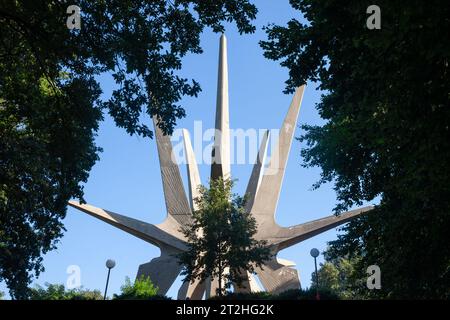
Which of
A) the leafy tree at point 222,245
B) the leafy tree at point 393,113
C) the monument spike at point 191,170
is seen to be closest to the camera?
the leafy tree at point 393,113

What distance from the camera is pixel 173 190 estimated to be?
3572 cm

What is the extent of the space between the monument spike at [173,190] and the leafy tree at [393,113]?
70.3ft

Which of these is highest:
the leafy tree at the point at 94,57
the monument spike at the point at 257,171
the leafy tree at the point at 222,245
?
the monument spike at the point at 257,171

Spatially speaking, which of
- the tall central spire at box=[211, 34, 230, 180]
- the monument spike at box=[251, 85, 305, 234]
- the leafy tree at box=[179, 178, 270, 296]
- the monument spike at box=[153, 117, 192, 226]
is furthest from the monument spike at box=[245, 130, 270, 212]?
the leafy tree at box=[179, 178, 270, 296]

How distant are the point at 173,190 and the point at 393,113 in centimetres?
2988

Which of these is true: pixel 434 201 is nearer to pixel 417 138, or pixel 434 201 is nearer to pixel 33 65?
pixel 417 138

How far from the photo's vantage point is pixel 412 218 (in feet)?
30.3

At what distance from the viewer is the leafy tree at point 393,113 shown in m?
6.48

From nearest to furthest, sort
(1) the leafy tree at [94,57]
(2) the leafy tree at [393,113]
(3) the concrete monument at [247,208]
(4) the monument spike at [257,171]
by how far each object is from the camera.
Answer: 1. (2) the leafy tree at [393,113]
2. (1) the leafy tree at [94,57]
3. (3) the concrete monument at [247,208]
4. (4) the monument spike at [257,171]

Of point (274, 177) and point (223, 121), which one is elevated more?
point (223, 121)

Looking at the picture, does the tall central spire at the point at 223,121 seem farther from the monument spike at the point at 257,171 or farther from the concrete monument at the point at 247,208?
the monument spike at the point at 257,171

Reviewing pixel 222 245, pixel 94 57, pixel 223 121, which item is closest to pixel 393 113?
pixel 94 57

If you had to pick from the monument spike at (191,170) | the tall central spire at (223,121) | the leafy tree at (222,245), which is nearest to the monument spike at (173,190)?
the monument spike at (191,170)

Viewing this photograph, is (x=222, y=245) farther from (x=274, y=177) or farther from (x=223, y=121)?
(x=274, y=177)
